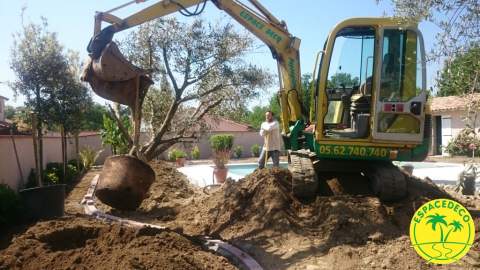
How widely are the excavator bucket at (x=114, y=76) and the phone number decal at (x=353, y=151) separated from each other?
9.55ft

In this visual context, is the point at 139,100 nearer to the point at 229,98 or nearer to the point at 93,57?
the point at 93,57

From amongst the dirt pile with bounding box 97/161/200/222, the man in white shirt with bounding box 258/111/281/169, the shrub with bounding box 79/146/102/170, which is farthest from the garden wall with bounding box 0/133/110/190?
the man in white shirt with bounding box 258/111/281/169

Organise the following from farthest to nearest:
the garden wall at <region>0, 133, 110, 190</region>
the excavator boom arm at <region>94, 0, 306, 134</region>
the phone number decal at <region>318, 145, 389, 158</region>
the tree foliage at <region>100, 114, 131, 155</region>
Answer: the tree foliage at <region>100, 114, 131, 155</region> < the garden wall at <region>0, 133, 110, 190</region> < the excavator boom arm at <region>94, 0, 306, 134</region> < the phone number decal at <region>318, 145, 389, 158</region>

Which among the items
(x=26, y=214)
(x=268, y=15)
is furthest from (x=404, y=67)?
(x=26, y=214)

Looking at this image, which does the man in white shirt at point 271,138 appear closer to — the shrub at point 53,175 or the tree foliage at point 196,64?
the tree foliage at point 196,64

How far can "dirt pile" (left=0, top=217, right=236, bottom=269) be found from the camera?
4371 mm

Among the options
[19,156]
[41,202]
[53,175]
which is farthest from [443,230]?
[53,175]

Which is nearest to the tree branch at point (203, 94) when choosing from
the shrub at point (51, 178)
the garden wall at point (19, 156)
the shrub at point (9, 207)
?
the garden wall at point (19, 156)

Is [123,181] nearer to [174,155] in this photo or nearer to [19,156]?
[19,156]

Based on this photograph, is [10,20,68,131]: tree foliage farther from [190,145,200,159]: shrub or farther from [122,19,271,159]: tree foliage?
[190,145,200,159]: shrub

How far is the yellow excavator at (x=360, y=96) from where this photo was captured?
250 inches

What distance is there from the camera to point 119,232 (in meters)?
5.19

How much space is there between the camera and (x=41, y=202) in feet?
22.2

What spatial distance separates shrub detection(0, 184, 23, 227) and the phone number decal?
15.2 ft
